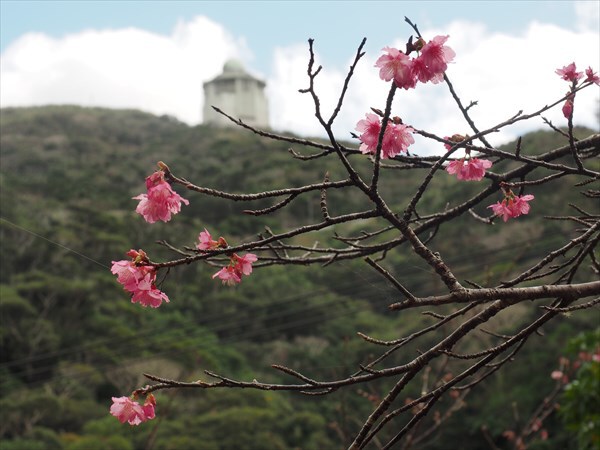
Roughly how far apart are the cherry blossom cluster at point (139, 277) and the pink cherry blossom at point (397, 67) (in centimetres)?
43

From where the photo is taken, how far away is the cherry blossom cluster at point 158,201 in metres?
1.13

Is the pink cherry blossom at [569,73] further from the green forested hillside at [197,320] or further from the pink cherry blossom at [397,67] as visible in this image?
the green forested hillside at [197,320]

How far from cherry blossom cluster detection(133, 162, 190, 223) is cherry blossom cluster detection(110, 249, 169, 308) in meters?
0.06

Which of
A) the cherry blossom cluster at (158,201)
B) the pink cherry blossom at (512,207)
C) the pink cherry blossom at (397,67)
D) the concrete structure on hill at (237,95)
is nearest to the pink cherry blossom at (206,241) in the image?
the cherry blossom cluster at (158,201)

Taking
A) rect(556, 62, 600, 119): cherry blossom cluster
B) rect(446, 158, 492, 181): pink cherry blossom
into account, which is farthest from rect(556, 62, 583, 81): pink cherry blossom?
rect(446, 158, 492, 181): pink cherry blossom

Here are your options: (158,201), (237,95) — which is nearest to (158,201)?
(158,201)

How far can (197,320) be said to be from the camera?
776 cm

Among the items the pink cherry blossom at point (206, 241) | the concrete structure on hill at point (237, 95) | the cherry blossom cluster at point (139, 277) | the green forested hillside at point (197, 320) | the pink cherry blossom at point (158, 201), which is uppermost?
the concrete structure on hill at point (237, 95)

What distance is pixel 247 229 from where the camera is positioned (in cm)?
1562

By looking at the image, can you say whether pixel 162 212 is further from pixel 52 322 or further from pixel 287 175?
pixel 287 175

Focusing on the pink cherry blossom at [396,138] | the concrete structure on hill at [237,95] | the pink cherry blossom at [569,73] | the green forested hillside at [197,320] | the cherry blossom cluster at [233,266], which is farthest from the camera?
the concrete structure on hill at [237,95]

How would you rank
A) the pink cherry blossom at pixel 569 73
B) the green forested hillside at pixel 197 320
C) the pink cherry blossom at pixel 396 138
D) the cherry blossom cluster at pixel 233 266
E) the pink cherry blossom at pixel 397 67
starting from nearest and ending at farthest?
the pink cherry blossom at pixel 397 67 → the pink cherry blossom at pixel 396 138 → the cherry blossom cluster at pixel 233 266 → the pink cherry blossom at pixel 569 73 → the green forested hillside at pixel 197 320

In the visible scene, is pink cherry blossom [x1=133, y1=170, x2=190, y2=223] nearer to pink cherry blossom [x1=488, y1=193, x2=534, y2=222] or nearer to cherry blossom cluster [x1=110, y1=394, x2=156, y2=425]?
cherry blossom cluster [x1=110, y1=394, x2=156, y2=425]

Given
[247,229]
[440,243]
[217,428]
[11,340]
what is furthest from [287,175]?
[217,428]
